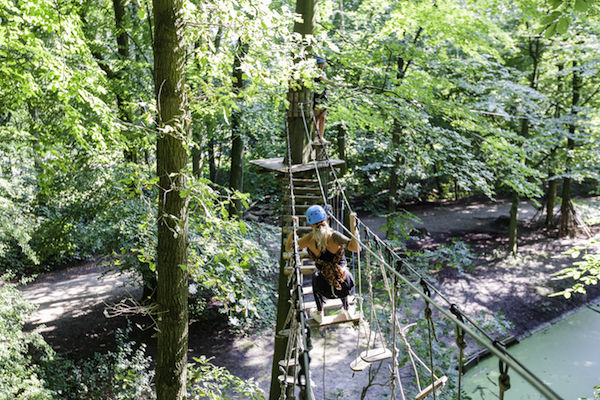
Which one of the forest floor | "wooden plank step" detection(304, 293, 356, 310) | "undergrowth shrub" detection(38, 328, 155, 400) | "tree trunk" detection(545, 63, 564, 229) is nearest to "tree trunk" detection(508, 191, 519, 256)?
the forest floor

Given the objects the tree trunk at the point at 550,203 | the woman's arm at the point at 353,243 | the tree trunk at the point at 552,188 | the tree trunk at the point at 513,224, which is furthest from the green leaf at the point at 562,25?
the tree trunk at the point at 550,203

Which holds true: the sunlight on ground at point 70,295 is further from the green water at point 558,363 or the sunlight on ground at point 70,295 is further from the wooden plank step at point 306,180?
the green water at point 558,363

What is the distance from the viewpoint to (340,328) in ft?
25.8

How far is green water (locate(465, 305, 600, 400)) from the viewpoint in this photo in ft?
21.0

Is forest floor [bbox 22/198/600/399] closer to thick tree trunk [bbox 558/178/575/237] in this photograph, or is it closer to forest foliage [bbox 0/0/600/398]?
thick tree trunk [bbox 558/178/575/237]

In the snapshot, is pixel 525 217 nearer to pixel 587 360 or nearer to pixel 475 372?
pixel 587 360

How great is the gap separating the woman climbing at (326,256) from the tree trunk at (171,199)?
3.32ft

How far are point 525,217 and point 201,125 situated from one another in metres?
11.3

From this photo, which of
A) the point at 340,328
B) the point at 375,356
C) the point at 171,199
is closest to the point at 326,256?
the point at 375,356

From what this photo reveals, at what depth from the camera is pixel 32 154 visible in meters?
5.53

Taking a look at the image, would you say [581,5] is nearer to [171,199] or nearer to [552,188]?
[171,199]

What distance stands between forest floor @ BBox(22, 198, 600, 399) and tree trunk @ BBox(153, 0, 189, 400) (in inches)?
78.5

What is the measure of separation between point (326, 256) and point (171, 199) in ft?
4.28

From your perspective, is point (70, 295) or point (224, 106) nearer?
point (224, 106)
